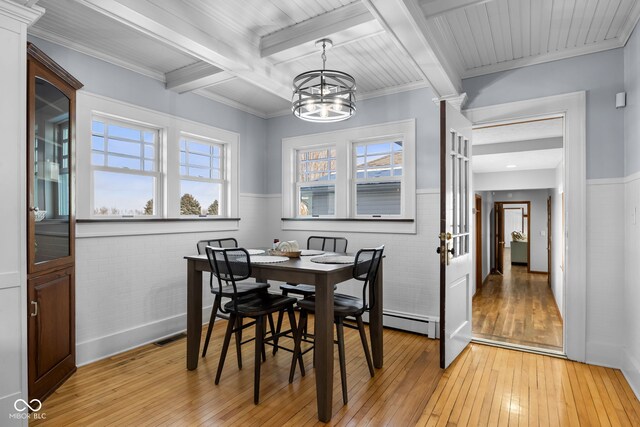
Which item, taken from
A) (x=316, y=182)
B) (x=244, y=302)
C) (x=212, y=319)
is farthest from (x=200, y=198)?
(x=244, y=302)

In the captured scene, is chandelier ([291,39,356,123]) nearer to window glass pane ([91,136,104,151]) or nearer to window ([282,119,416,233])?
window ([282,119,416,233])

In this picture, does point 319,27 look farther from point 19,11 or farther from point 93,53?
point 93,53

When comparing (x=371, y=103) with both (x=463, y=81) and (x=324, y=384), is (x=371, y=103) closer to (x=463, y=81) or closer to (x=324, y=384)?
(x=463, y=81)

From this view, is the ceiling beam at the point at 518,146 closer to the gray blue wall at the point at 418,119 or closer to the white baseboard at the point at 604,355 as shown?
the gray blue wall at the point at 418,119

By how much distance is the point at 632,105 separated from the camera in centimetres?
271

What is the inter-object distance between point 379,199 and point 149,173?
253 cm

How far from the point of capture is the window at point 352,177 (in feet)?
13.0

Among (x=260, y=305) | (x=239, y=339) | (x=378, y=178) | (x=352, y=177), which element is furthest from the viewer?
(x=352, y=177)

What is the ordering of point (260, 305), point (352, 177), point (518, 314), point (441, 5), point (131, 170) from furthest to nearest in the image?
1. point (518, 314)
2. point (352, 177)
3. point (131, 170)
4. point (260, 305)
5. point (441, 5)

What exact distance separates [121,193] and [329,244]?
215 centimetres

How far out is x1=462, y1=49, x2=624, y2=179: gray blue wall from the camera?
9.65ft

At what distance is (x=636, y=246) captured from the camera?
2615 millimetres

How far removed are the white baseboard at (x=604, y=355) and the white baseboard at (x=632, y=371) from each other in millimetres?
94

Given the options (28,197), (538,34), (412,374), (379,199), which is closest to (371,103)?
(379,199)
